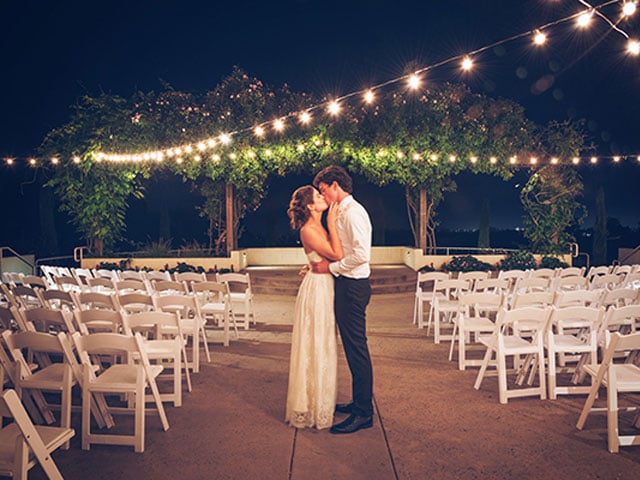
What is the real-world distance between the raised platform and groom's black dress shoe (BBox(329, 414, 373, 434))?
729 centimetres

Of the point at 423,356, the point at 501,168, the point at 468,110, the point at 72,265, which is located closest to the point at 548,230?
the point at 501,168

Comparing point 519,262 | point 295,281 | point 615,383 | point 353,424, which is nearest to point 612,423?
point 615,383

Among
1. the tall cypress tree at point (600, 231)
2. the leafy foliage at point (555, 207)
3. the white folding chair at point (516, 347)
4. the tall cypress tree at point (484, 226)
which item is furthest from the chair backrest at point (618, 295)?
the tall cypress tree at point (600, 231)

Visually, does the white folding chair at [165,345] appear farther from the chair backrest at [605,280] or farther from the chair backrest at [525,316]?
the chair backrest at [605,280]

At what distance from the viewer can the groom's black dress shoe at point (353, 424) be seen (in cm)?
343

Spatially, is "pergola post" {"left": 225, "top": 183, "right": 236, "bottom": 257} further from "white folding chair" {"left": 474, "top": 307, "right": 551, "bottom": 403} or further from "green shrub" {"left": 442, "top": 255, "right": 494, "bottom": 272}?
"white folding chair" {"left": 474, "top": 307, "right": 551, "bottom": 403}

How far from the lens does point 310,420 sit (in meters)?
3.53

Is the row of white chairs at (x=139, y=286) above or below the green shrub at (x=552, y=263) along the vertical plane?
above

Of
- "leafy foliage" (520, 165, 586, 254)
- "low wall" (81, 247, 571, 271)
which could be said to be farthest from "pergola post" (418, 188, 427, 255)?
"leafy foliage" (520, 165, 586, 254)

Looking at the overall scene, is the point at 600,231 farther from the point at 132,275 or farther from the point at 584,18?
the point at 132,275

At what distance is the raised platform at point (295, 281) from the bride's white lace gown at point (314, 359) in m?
7.20

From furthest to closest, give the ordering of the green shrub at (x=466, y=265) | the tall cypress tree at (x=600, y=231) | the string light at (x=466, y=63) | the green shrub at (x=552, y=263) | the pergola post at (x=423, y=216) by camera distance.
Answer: the tall cypress tree at (x=600, y=231), the pergola post at (x=423, y=216), the green shrub at (x=552, y=263), the green shrub at (x=466, y=265), the string light at (x=466, y=63)

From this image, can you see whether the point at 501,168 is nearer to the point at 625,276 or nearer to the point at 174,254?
the point at 625,276

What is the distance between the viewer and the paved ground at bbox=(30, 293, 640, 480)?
289 centimetres
